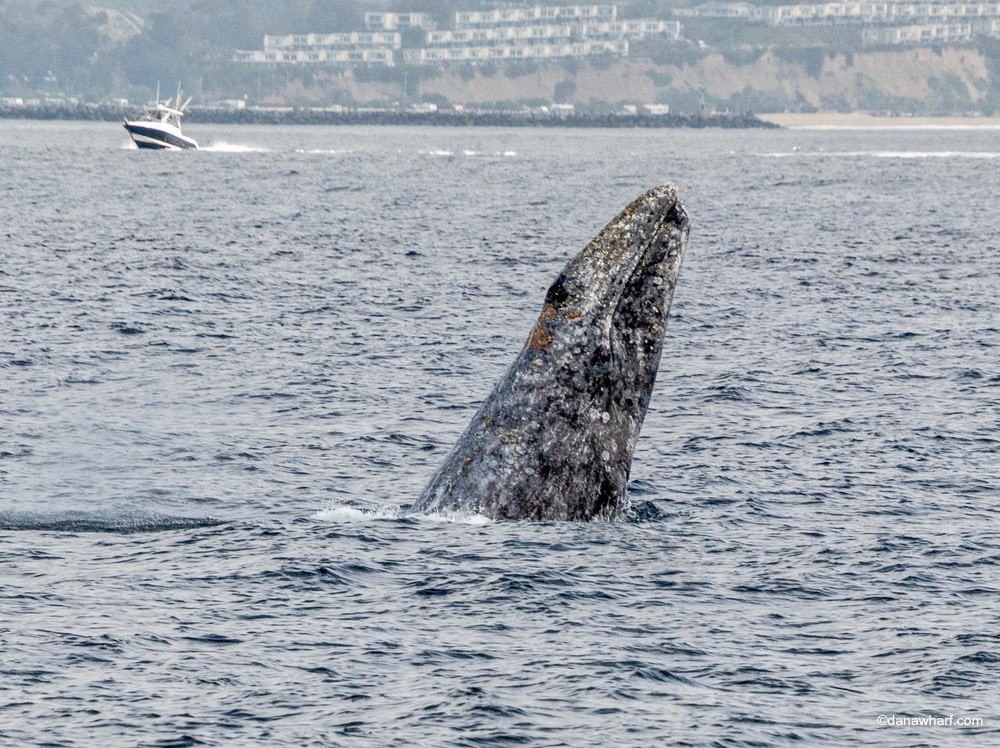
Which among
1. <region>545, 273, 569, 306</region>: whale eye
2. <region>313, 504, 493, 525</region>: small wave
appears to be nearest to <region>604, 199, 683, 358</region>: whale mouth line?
<region>545, 273, 569, 306</region>: whale eye

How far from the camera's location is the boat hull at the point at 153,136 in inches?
5950

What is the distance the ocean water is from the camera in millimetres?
13367

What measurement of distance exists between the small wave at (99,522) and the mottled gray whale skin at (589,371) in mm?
3853

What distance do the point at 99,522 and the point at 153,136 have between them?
451ft

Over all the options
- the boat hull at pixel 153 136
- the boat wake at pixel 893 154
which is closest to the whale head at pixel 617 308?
the boat hull at pixel 153 136

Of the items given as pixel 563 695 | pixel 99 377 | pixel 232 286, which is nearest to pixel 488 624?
pixel 563 695

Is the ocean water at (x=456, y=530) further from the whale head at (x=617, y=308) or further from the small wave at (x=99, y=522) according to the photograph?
the whale head at (x=617, y=308)

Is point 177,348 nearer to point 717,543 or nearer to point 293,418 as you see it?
point 293,418

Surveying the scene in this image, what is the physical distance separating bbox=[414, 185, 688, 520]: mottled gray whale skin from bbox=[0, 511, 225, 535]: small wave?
3.85 m

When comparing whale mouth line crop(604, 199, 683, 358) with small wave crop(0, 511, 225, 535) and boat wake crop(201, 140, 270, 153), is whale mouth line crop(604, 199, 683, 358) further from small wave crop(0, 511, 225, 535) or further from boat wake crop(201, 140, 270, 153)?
boat wake crop(201, 140, 270, 153)

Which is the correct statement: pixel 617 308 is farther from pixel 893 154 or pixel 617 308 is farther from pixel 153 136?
pixel 893 154

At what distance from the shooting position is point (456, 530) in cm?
1761

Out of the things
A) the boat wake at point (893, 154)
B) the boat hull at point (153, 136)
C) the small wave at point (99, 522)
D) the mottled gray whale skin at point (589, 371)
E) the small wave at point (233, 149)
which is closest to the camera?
the mottled gray whale skin at point (589, 371)

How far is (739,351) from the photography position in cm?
3394
